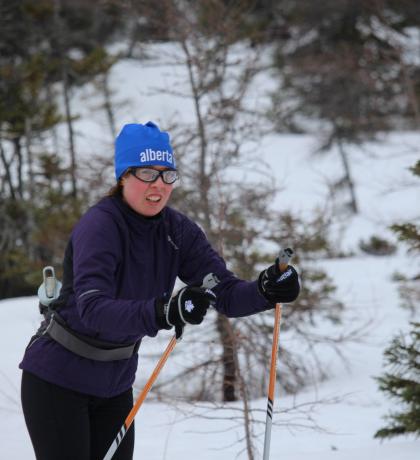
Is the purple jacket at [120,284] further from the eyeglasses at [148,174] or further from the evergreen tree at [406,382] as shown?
the evergreen tree at [406,382]

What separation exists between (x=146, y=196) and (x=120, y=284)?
1.13 ft

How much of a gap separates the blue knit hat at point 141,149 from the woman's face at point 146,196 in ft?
0.23

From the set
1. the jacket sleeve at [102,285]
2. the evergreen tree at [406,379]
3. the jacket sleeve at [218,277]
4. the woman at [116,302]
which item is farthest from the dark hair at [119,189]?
the evergreen tree at [406,379]

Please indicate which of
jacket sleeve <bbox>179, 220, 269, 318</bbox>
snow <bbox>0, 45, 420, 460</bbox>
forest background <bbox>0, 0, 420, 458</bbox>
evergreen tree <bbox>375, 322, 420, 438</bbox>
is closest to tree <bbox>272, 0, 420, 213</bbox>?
forest background <bbox>0, 0, 420, 458</bbox>

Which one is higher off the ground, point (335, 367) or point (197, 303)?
point (197, 303)

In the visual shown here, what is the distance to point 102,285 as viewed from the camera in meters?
2.30

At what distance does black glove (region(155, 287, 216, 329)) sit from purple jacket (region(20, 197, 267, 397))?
29mm

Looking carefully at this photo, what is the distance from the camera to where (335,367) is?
34.3ft

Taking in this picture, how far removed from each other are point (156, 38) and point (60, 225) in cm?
347

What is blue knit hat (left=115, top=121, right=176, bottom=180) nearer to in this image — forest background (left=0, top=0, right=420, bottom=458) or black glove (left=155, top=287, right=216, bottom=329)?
black glove (left=155, top=287, right=216, bottom=329)

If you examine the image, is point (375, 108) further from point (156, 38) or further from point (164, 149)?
point (164, 149)

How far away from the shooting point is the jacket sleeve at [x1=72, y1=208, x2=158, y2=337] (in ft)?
7.22

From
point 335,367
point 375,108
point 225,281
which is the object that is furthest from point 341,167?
point 225,281

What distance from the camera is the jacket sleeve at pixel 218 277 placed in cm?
276
